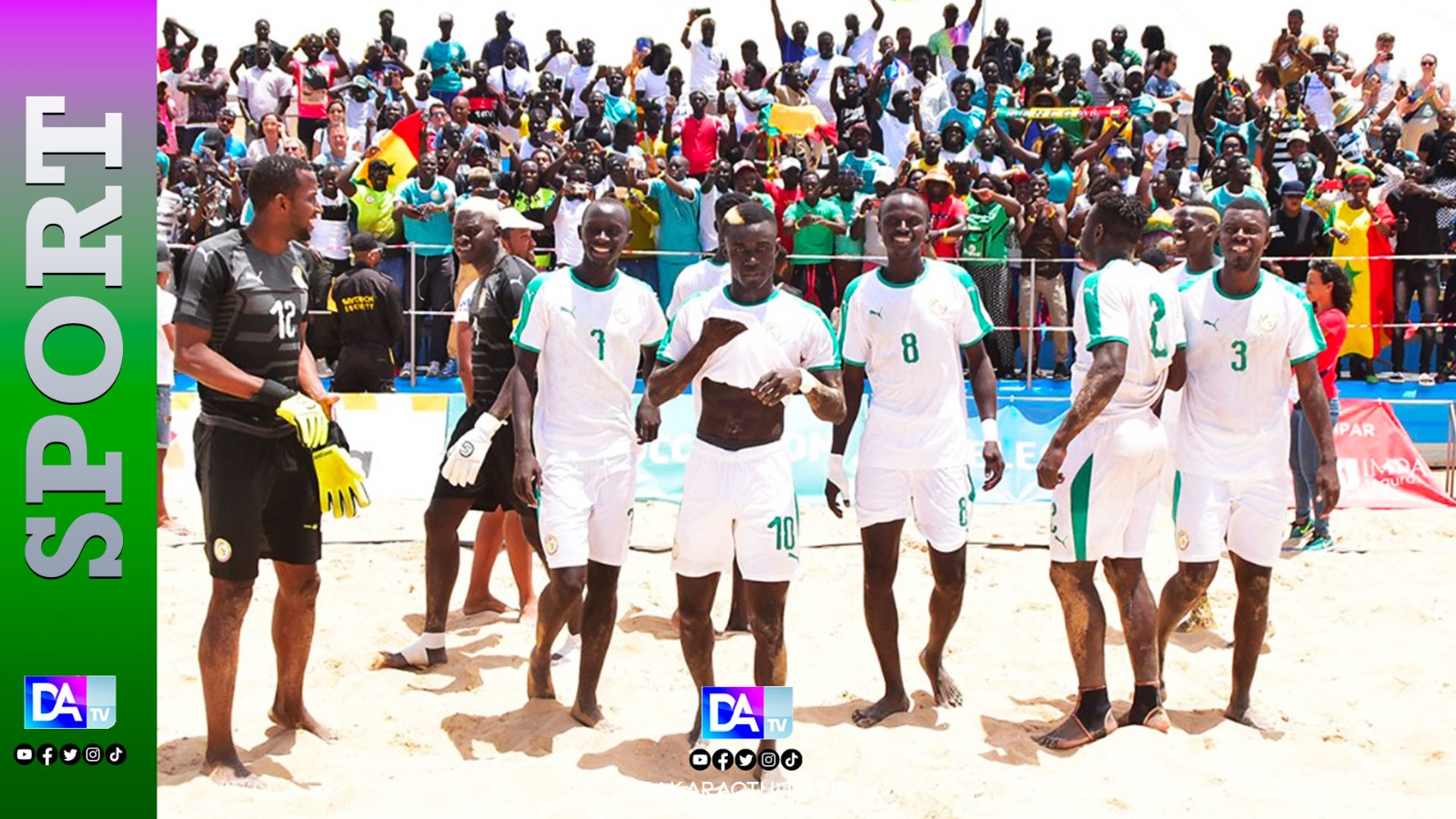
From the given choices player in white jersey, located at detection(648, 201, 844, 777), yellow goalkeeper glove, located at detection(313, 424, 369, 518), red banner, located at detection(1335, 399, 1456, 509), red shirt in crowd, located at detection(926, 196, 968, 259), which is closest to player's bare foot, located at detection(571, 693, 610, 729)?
player in white jersey, located at detection(648, 201, 844, 777)

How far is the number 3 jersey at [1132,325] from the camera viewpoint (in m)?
6.07

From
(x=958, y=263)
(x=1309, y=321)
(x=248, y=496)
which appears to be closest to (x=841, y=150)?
(x=958, y=263)

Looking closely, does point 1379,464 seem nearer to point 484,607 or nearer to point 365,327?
point 484,607

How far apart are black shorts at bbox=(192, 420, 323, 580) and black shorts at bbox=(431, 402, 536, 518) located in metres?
1.44

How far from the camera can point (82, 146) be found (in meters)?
5.28

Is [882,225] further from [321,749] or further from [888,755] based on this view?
[321,749]

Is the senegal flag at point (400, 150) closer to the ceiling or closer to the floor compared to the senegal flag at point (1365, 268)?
closer to the ceiling

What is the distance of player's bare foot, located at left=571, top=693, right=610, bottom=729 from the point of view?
20.6 feet

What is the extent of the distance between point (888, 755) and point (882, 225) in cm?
215

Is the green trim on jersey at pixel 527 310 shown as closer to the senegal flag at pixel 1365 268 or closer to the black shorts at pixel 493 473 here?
the black shorts at pixel 493 473

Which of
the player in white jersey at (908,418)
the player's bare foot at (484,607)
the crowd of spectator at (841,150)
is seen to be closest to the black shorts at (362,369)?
the crowd of spectator at (841,150)

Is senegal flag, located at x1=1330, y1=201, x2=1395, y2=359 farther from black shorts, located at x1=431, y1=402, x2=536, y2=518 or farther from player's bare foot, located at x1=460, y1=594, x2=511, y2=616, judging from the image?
black shorts, located at x1=431, y1=402, x2=536, y2=518

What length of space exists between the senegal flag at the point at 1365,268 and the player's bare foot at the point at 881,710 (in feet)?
29.4

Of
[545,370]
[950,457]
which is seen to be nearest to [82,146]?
[545,370]
